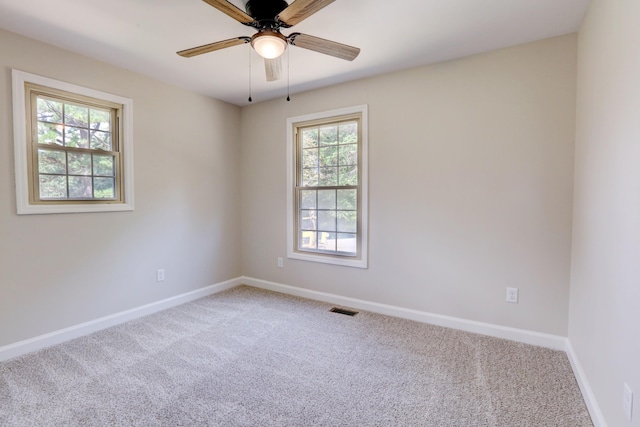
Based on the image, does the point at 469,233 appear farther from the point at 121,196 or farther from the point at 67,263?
the point at 67,263

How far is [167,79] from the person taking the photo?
333cm

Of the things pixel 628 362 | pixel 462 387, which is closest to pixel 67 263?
pixel 462 387

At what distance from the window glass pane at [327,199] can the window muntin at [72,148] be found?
6.97ft

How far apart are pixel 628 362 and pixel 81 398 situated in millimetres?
2907

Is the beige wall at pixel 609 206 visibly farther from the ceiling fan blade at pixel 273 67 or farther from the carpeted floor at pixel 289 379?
the ceiling fan blade at pixel 273 67

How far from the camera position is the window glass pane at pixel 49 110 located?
2570 millimetres

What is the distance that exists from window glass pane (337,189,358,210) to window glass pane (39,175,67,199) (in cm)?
264

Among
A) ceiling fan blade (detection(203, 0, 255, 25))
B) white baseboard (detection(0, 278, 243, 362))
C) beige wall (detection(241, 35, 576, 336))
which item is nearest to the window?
beige wall (detection(241, 35, 576, 336))

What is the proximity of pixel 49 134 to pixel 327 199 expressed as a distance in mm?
2678

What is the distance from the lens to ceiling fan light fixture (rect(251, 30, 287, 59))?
1.87 m

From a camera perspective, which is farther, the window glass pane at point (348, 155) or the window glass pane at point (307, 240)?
the window glass pane at point (307, 240)

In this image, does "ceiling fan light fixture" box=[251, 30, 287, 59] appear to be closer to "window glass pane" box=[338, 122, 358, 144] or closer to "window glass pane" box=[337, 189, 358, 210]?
"window glass pane" box=[338, 122, 358, 144]

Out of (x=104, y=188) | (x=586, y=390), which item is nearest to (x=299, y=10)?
(x=104, y=188)

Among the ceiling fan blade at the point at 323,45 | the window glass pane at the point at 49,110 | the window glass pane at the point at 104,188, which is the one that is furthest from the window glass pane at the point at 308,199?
the window glass pane at the point at 49,110
